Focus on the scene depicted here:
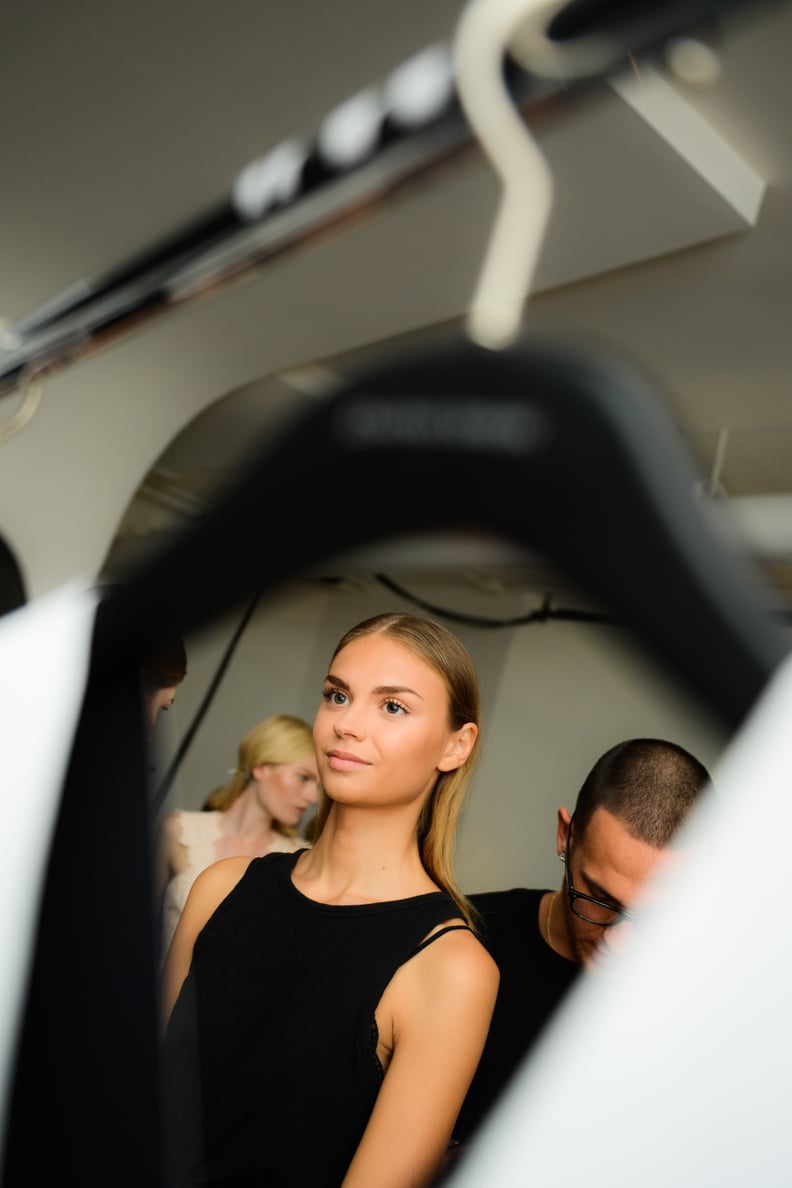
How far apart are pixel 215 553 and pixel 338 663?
79 millimetres

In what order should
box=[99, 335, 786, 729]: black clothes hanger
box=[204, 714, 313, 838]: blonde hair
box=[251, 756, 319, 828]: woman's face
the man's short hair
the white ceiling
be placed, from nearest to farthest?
box=[99, 335, 786, 729]: black clothes hanger → the man's short hair → box=[251, 756, 319, 828]: woman's face → box=[204, 714, 313, 838]: blonde hair → the white ceiling

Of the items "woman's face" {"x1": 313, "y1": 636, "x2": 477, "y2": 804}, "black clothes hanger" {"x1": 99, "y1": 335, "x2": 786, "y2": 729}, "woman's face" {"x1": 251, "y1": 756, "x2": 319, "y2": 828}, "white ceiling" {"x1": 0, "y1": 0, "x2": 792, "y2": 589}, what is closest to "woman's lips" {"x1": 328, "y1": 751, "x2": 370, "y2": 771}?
"woman's face" {"x1": 313, "y1": 636, "x2": 477, "y2": 804}

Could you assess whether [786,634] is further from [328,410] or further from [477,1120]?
[477,1120]

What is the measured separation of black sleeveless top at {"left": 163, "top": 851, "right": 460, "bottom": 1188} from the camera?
13.0 inches

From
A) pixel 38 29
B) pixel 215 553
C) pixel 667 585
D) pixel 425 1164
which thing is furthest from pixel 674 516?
pixel 38 29

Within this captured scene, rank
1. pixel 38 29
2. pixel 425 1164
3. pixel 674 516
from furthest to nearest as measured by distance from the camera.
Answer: pixel 38 29 < pixel 425 1164 < pixel 674 516

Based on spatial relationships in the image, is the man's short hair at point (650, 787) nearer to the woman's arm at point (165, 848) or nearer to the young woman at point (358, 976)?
the young woman at point (358, 976)

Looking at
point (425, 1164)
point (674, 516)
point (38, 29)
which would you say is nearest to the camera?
A: point (674, 516)

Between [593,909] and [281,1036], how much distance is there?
0.39 ft

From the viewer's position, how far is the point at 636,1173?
0.80 feet

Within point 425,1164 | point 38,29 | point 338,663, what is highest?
point 38,29

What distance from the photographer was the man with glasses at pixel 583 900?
0.33m

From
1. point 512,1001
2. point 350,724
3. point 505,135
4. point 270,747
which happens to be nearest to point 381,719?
point 350,724

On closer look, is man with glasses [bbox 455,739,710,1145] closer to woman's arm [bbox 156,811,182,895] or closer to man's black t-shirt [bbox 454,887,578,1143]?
man's black t-shirt [bbox 454,887,578,1143]
